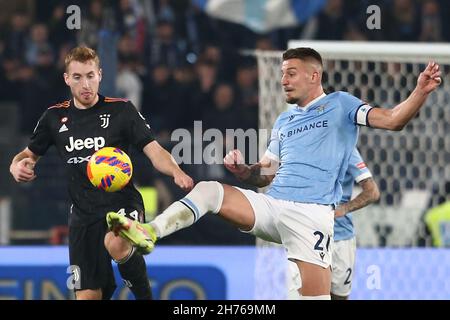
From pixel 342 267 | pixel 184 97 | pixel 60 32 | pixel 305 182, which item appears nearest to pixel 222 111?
pixel 184 97

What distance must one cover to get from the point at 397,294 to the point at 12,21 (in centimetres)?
695

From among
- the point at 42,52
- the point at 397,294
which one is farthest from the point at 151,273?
the point at 42,52

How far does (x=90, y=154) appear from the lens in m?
6.54

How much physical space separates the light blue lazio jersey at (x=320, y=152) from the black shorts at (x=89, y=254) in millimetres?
1059

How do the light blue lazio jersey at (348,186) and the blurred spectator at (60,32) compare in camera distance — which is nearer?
the light blue lazio jersey at (348,186)

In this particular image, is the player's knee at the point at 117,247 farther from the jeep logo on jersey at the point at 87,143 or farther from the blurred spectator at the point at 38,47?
the blurred spectator at the point at 38,47

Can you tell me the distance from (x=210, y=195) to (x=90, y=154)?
882 mm

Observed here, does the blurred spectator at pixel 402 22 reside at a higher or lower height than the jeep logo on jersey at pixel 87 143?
higher

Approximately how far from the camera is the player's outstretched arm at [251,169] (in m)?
6.23

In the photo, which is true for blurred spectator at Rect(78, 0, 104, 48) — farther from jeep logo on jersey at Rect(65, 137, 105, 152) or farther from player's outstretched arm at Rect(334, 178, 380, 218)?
jeep logo on jersey at Rect(65, 137, 105, 152)

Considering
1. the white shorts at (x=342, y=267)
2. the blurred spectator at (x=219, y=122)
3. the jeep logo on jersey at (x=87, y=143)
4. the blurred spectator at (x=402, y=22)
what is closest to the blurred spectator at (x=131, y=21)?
the blurred spectator at (x=219, y=122)

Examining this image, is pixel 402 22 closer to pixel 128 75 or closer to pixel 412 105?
pixel 128 75

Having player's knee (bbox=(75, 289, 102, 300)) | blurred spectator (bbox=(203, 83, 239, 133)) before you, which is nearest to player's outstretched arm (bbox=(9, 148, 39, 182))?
player's knee (bbox=(75, 289, 102, 300))
